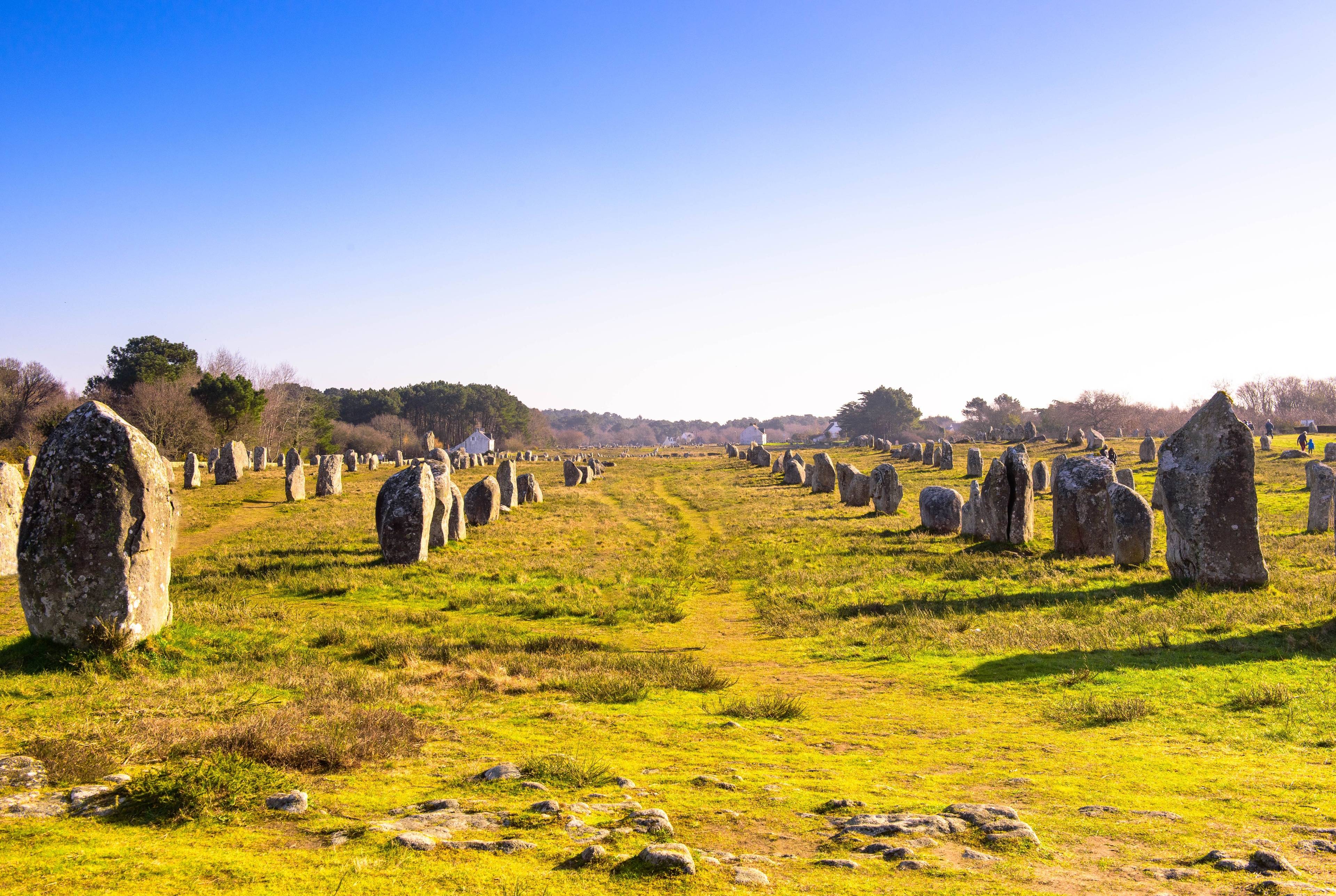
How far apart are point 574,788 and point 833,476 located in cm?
3329

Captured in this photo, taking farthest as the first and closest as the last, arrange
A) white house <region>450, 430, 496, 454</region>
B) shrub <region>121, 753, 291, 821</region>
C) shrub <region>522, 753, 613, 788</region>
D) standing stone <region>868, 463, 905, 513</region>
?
white house <region>450, 430, 496, 454</region>, standing stone <region>868, 463, 905, 513</region>, shrub <region>522, 753, 613, 788</region>, shrub <region>121, 753, 291, 821</region>

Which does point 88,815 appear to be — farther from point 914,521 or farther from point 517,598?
point 914,521

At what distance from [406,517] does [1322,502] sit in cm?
2349

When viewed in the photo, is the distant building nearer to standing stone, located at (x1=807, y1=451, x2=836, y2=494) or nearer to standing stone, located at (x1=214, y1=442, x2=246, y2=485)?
standing stone, located at (x1=807, y1=451, x2=836, y2=494)

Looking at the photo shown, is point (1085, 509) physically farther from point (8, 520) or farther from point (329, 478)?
point (329, 478)

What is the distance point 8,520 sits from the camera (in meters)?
16.5

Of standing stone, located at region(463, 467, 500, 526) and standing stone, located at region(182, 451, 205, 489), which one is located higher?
standing stone, located at region(182, 451, 205, 489)

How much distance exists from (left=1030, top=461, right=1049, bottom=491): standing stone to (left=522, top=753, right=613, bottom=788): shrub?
31.2 m

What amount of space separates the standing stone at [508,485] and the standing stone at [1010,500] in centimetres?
1847

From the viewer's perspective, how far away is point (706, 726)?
795 cm

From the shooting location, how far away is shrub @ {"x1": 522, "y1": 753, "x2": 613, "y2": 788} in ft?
18.7

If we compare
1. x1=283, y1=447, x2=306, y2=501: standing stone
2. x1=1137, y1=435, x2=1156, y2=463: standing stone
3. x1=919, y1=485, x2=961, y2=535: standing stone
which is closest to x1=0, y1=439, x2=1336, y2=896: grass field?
x1=919, y1=485, x2=961, y2=535: standing stone

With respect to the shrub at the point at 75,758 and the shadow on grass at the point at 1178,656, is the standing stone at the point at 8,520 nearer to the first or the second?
the shrub at the point at 75,758

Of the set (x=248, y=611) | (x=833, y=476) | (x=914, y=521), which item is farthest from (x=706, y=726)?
(x=833, y=476)
